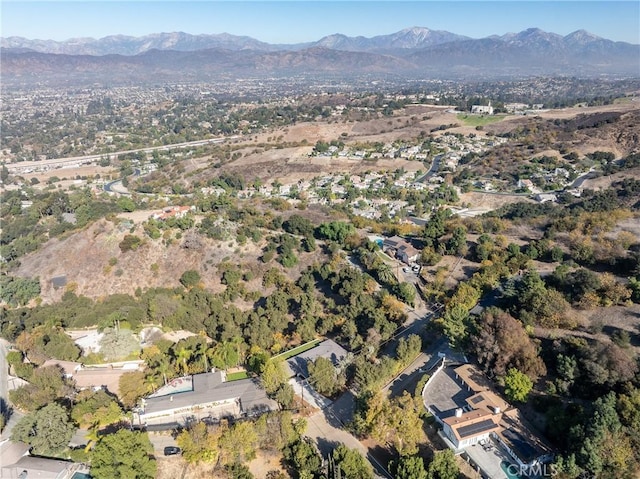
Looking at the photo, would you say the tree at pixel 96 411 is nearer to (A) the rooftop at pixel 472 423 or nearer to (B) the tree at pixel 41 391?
(B) the tree at pixel 41 391

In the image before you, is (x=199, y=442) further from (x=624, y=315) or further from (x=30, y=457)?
(x=624, y=315)

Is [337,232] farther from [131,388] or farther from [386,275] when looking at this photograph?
[131,388]

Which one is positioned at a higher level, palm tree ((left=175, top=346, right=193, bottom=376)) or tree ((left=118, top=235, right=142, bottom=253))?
tree ((left=118, top=235, right=142, bottom=253))

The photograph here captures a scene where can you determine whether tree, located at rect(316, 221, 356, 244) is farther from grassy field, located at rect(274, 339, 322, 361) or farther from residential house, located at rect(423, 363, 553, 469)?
residential house, located at rect(423, 363, 553, 469)

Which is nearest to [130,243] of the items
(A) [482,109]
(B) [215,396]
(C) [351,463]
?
(B) [215,396]

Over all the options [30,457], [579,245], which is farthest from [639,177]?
[30,457]

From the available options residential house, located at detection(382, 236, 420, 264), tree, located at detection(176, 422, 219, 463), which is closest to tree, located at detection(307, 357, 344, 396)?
tree, located at detection(176, 422, 219, 463)

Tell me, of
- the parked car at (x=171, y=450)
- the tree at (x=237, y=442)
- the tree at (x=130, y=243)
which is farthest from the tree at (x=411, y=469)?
the tree at (x=130, y=243)
